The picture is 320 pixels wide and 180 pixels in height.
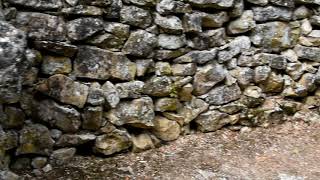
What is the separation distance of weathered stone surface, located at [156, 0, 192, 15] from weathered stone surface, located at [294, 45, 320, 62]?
75.7 inches

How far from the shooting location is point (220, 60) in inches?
226

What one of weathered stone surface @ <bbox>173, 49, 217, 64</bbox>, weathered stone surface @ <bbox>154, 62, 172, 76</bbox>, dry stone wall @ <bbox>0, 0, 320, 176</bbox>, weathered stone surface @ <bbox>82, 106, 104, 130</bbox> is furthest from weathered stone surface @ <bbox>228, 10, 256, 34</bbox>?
weathered stone surface @ <bbox>82, 106, 104, 130</bbox>

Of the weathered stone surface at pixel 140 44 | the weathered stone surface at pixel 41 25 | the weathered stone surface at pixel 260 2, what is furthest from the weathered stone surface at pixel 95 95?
the weathered stone surface at pixel 260 2

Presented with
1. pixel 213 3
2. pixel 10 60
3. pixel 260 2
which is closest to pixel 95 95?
pixel 10 60

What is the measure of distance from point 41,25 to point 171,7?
150cm

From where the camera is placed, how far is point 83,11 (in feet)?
15.5

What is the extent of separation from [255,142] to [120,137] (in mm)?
1823

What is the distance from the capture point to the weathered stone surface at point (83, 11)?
4.66 m

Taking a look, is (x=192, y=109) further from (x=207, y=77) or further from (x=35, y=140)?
(x=35, y=140)

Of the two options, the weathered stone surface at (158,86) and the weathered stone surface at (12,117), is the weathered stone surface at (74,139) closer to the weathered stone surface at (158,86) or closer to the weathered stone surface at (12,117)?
the weathered stone surface at (12,117)

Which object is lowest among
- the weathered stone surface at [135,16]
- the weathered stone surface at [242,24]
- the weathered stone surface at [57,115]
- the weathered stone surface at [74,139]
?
the weathered stone surface at [74,139]

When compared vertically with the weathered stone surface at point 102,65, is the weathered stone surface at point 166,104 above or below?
below

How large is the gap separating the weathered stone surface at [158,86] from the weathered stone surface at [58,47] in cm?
98

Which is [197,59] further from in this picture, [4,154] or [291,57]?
[4,154]
